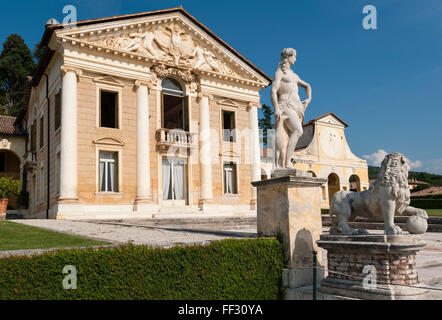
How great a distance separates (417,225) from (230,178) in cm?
2071

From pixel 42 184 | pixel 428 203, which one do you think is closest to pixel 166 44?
pixel 42 184

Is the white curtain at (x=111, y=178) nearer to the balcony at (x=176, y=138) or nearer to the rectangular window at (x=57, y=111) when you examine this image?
the balcony at (x=176, y=138)

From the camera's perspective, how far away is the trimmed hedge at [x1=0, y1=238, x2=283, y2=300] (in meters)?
4.68

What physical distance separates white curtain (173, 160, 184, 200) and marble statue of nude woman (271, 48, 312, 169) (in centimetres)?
1637

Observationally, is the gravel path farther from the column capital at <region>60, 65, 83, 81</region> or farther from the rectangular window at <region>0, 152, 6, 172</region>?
the rectangular window at <region>0, 152, 6, 172</region>

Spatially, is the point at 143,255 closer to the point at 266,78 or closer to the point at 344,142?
the point at 266,78

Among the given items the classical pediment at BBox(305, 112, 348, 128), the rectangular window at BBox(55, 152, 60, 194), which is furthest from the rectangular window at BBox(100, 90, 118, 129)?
the classical pediment at BBox(305, 112, 348, 128)

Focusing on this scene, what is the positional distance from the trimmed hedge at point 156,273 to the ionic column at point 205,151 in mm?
17689

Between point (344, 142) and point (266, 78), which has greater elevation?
point (266, 78)

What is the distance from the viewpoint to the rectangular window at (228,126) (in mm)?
26992

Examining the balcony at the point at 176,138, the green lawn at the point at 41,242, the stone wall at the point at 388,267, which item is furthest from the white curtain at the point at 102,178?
the stone wall at the point at 388,267
